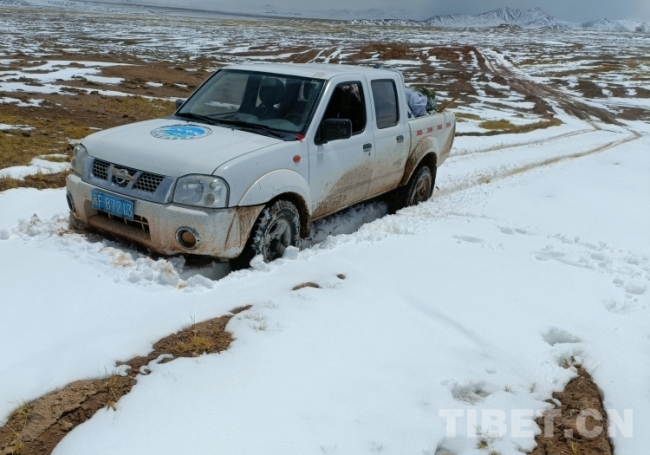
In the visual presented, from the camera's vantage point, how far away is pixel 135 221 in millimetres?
4562

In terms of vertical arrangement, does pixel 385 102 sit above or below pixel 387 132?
above

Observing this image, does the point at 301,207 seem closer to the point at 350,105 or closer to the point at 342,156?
the point at 342,156

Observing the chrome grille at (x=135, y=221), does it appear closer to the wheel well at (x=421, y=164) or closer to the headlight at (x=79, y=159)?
the headlight at (x=79, y=159)

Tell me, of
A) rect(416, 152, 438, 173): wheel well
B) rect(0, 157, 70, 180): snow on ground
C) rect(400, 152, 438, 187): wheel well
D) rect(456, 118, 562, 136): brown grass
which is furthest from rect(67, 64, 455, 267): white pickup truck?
rect(456, 118, 562, 136): brown grass

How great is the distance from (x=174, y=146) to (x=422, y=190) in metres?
3.91

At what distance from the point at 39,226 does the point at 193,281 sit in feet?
6.05

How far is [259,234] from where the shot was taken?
4715 millimetres

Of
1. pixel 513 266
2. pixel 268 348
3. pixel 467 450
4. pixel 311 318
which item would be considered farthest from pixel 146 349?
pixel 513 266

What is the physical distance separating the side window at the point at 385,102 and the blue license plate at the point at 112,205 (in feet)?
9.31

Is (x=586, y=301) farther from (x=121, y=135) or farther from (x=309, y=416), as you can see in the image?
(x=121, y=135)

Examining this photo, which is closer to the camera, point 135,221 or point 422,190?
point 135,221

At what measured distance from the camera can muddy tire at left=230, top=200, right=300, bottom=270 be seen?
473 centimetres

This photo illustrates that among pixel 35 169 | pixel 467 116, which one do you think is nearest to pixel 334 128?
pixel 35 169

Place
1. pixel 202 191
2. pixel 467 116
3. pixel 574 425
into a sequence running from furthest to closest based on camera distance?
pixel 467 116, pixel 202 191, pixel 574 425
